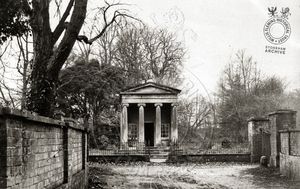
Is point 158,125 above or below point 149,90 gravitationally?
below

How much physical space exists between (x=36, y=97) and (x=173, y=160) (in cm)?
1498

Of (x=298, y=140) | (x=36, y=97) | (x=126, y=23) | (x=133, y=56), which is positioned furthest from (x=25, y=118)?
(x=133, y=56)

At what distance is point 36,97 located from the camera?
39.5ft

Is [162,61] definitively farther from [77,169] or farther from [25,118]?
[25,118]

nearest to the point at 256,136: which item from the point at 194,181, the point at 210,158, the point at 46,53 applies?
the point at 210,158

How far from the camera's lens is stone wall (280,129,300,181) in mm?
14602

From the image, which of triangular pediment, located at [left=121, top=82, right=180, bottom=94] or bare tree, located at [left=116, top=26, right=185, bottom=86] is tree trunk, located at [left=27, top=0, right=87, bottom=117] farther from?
bare tree, located at [left=116, top=26, right=185, bottom=86]

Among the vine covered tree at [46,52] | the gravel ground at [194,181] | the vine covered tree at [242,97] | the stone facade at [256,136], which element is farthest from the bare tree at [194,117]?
the vine covered tree at [46,52]

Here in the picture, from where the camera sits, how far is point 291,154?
1547 cm

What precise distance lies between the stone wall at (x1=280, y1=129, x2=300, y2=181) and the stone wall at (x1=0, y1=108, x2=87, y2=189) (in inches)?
304

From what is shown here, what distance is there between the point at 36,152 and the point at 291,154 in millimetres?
11255

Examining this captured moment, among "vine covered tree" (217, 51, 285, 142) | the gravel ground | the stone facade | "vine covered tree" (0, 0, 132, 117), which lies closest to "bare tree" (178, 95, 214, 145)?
"vine covered tree" (217, 51, 285, 142)

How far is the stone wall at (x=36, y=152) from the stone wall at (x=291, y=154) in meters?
7.71

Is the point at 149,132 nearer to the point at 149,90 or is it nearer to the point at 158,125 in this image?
the point at 158,125
